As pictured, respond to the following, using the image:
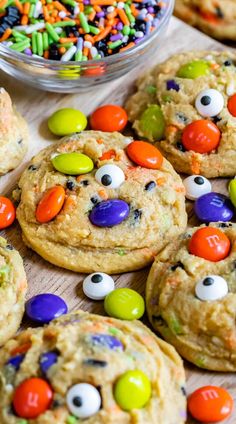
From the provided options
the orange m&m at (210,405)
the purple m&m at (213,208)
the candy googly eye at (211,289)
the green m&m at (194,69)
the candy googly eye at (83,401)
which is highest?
the green m&m at (194,69)

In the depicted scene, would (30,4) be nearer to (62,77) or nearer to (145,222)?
(62,77)

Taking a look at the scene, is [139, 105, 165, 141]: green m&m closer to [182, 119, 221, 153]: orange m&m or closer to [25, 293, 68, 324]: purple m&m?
[182, 119, 221, 153]: orange m&m

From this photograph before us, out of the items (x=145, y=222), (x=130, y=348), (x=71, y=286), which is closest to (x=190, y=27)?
(x=145, y=222)

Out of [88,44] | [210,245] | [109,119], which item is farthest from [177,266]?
[88,44]

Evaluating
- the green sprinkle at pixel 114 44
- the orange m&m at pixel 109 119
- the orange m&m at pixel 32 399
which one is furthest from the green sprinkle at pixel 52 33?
the orange m&m at pixel 32 399

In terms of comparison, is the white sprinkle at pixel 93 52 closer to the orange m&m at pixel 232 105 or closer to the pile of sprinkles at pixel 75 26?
the pile of sprinkles at pixel 75 26

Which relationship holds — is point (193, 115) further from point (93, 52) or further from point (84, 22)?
point (84, 22)

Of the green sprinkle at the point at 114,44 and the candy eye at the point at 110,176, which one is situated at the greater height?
the green sprinkle at the point at 114,44
